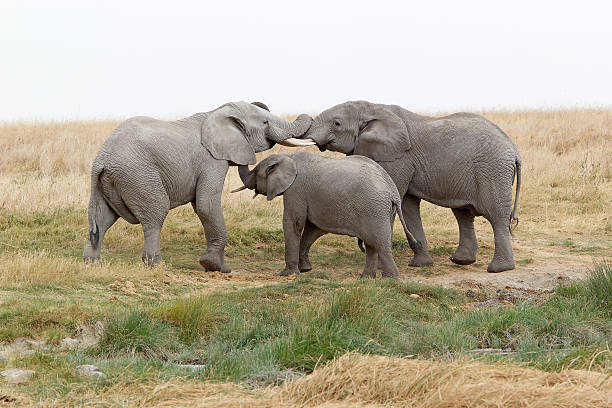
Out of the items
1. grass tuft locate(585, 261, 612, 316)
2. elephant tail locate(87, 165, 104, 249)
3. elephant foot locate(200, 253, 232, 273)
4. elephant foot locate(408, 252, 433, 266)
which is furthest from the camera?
elephant foot locate(408, 252, 433, 266)

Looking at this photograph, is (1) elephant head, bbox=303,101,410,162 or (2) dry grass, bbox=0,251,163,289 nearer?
(2) dry grass, bbox=0,251,163,289

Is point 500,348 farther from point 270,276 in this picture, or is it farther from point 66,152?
point 66,152

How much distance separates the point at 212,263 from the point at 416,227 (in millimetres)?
2957

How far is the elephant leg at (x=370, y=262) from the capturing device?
39.3ft

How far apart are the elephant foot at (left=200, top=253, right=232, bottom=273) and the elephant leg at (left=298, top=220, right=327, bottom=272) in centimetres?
96

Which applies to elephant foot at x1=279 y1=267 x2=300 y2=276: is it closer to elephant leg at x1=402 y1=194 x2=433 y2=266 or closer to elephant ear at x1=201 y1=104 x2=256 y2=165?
elephant ear at x1=201 y1=104 x2=256 y2=165

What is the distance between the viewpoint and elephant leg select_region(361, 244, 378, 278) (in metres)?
12.0

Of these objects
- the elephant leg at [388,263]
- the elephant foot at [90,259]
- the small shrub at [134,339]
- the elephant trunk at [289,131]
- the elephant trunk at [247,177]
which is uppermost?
the elephant trunk at [289,131]

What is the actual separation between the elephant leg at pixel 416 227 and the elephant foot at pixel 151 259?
349cm

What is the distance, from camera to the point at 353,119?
13797mm

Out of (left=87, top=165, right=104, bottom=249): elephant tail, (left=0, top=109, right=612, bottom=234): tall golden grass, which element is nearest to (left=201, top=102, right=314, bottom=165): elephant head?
(left=87, top=165, right=104, bottom=249): elephant tail

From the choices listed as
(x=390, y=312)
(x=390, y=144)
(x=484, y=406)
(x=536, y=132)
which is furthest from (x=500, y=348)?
(x=536, y=132)

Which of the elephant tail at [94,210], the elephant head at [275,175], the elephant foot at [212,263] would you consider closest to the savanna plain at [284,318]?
the elephant foot at [212,263]

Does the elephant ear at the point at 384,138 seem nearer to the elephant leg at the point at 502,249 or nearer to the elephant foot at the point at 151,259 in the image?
the elephant leg at the point at 502,249
